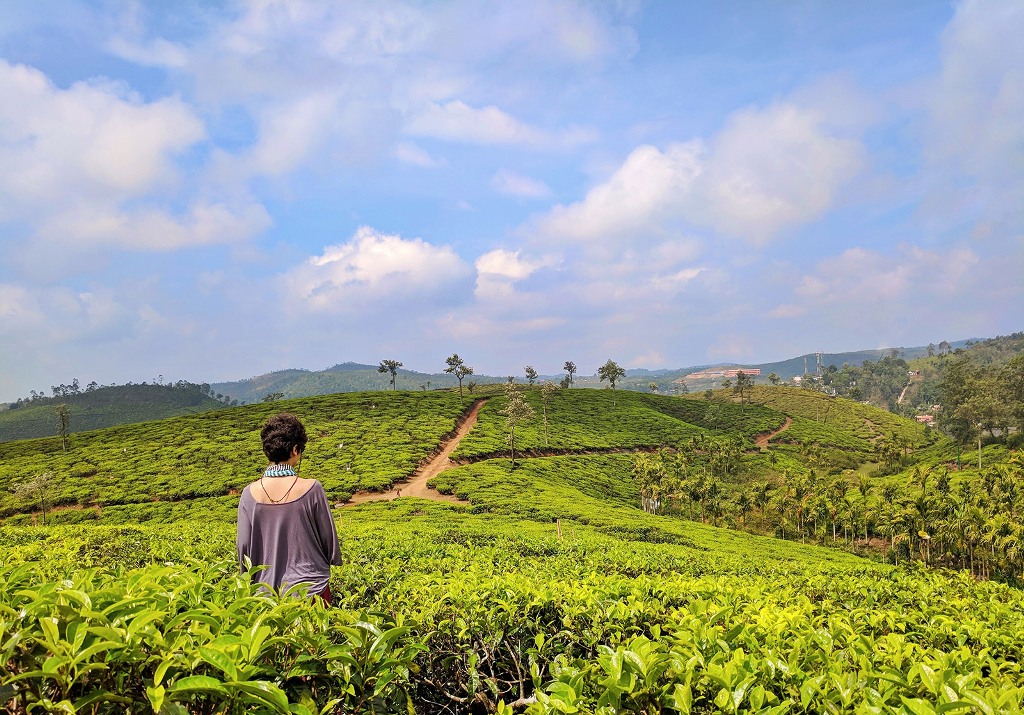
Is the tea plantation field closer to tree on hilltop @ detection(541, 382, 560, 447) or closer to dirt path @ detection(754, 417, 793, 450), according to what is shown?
tree on hilltop @ detection(541, 382, 560, 447)

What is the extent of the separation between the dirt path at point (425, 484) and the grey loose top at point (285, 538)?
29.1 m

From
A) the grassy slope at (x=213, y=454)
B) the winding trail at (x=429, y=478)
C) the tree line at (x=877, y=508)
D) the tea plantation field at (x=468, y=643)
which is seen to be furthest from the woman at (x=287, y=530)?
the tree line at (x=877, y=508)

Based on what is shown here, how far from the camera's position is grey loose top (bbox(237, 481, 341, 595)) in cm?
372

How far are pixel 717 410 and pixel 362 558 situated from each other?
7906 cm

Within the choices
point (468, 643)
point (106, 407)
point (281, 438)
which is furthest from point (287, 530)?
point (106, 407)

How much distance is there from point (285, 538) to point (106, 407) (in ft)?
623

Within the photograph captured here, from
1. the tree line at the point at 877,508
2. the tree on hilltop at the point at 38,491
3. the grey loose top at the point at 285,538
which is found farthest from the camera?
the tree line at the point at 877,508

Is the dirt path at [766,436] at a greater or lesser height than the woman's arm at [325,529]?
lesser

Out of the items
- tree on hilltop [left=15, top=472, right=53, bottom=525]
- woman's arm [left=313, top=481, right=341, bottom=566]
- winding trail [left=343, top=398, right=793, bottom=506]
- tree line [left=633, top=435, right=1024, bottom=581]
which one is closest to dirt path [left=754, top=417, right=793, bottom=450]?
tree line [left=633, top=435, right=1024, bottom=581]

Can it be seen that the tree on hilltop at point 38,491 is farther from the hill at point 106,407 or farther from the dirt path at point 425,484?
the hill at point 106,407

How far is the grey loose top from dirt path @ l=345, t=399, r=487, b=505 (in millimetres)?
29112

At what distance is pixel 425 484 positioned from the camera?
37.0m

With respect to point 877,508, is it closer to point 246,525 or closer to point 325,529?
point 325,529

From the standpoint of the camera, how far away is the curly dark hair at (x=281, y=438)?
12.9 ft
